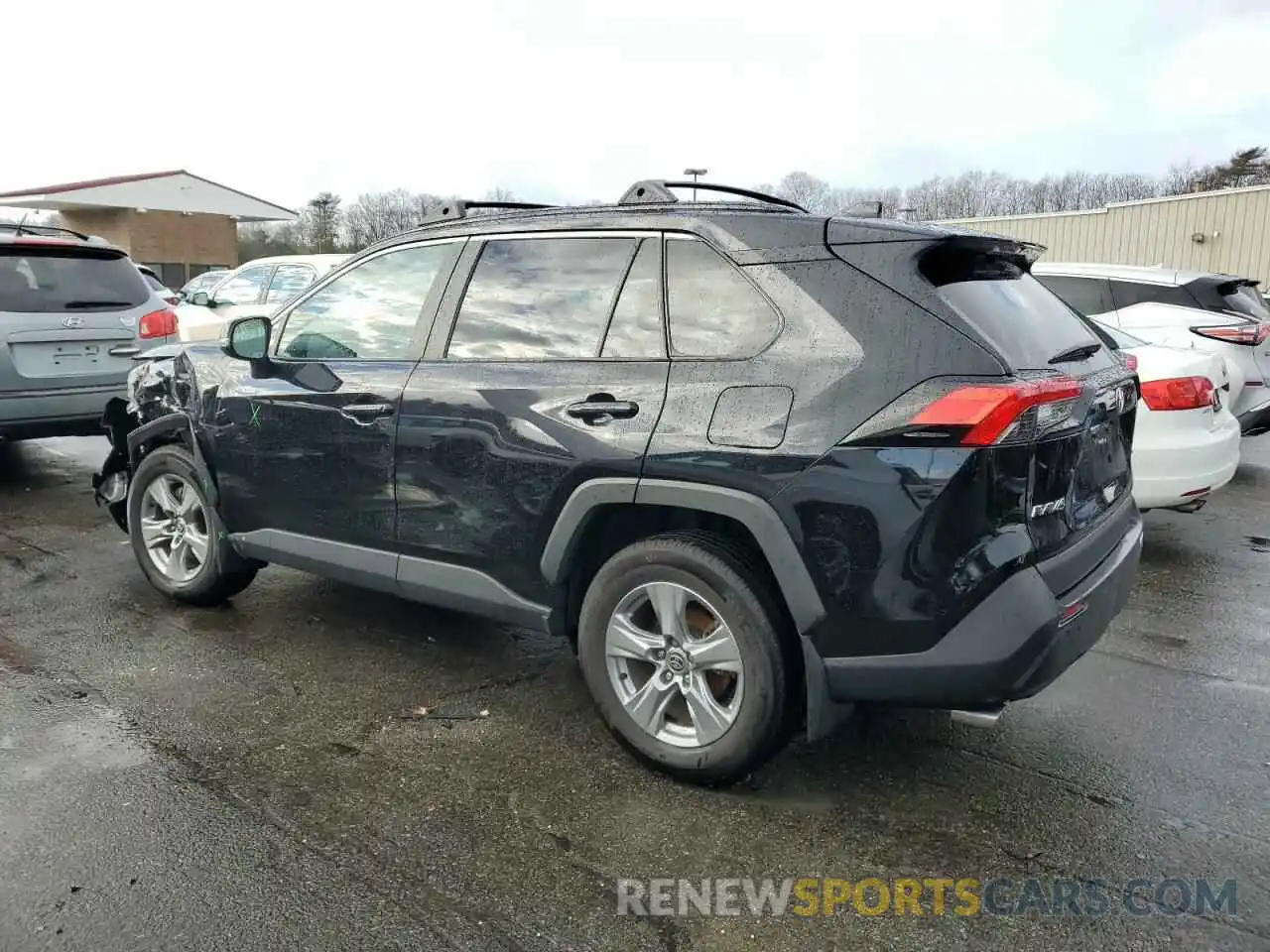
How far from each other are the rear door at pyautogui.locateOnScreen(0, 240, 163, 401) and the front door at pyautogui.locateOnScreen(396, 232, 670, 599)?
446 centimetres

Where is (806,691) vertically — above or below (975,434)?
below

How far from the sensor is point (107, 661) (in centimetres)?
420

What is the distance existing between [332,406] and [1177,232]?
23.7m

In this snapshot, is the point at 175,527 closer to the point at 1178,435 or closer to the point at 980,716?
the point at 980,716

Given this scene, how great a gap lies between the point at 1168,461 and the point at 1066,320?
8.33 feet

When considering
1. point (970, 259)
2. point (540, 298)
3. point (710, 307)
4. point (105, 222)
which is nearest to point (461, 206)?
point (540, 298)

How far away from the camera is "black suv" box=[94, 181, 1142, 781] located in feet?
8.83

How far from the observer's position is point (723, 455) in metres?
2.95

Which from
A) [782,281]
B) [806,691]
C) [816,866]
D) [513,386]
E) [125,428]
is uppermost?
[782,281]

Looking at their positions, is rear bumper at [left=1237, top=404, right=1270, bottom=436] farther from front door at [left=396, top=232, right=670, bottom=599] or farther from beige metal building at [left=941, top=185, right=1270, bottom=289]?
beige metal building at [left=941, top=185, right=1270, bottom=289]

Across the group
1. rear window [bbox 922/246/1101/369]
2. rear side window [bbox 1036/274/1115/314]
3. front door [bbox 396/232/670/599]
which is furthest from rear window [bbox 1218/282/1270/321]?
front door [bbox 396/232/670/599]

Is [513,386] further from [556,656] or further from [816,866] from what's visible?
[816,866]

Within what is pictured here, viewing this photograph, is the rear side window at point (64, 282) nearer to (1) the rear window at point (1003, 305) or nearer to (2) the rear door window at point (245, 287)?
(2) the rear door window at point (245, 287)

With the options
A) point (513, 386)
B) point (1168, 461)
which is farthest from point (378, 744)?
point (1168, 461)
